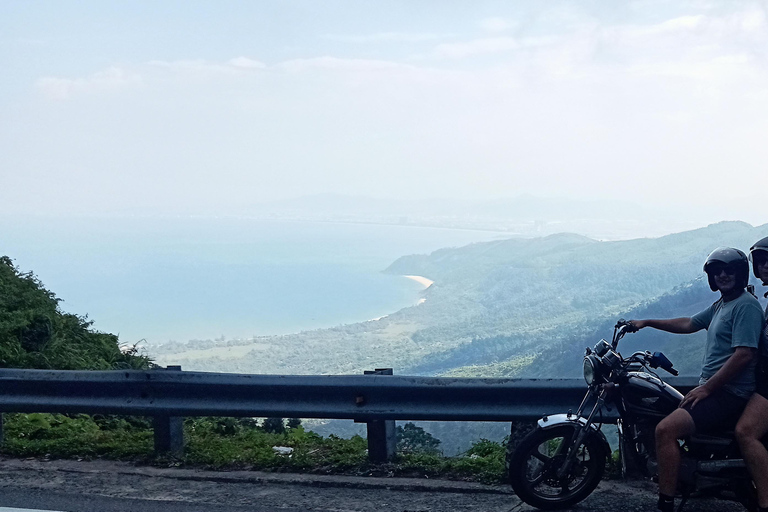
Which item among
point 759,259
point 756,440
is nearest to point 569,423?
point 756,440

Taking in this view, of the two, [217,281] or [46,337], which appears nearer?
[46,337]

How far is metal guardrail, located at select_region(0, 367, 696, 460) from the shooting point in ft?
18.0

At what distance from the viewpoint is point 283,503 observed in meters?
5.20

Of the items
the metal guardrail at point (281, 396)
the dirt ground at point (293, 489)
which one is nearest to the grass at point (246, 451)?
the dirt ground at point (293, 489)

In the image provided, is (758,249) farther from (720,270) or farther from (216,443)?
(216,443)

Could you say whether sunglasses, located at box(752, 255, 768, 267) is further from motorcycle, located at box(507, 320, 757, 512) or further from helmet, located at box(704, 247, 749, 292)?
motorcycle, located at box(507, 320, 757, 512)

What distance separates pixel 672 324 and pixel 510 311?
7823 centimetres

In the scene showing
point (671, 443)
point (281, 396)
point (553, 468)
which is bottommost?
point (553, 468)

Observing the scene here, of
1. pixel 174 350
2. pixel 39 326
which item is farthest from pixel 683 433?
pixel 174 350

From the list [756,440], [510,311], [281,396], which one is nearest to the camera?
[756,440]

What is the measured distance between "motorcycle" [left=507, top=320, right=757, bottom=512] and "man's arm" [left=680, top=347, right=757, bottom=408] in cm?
22

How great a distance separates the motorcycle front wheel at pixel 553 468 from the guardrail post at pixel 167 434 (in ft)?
9.22

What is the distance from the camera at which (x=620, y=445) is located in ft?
16.5

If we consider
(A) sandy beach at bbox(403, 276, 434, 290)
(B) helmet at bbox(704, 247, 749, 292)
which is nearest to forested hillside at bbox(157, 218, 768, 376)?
(A) sandy beach at bbox(403, 276, 434, 290)
